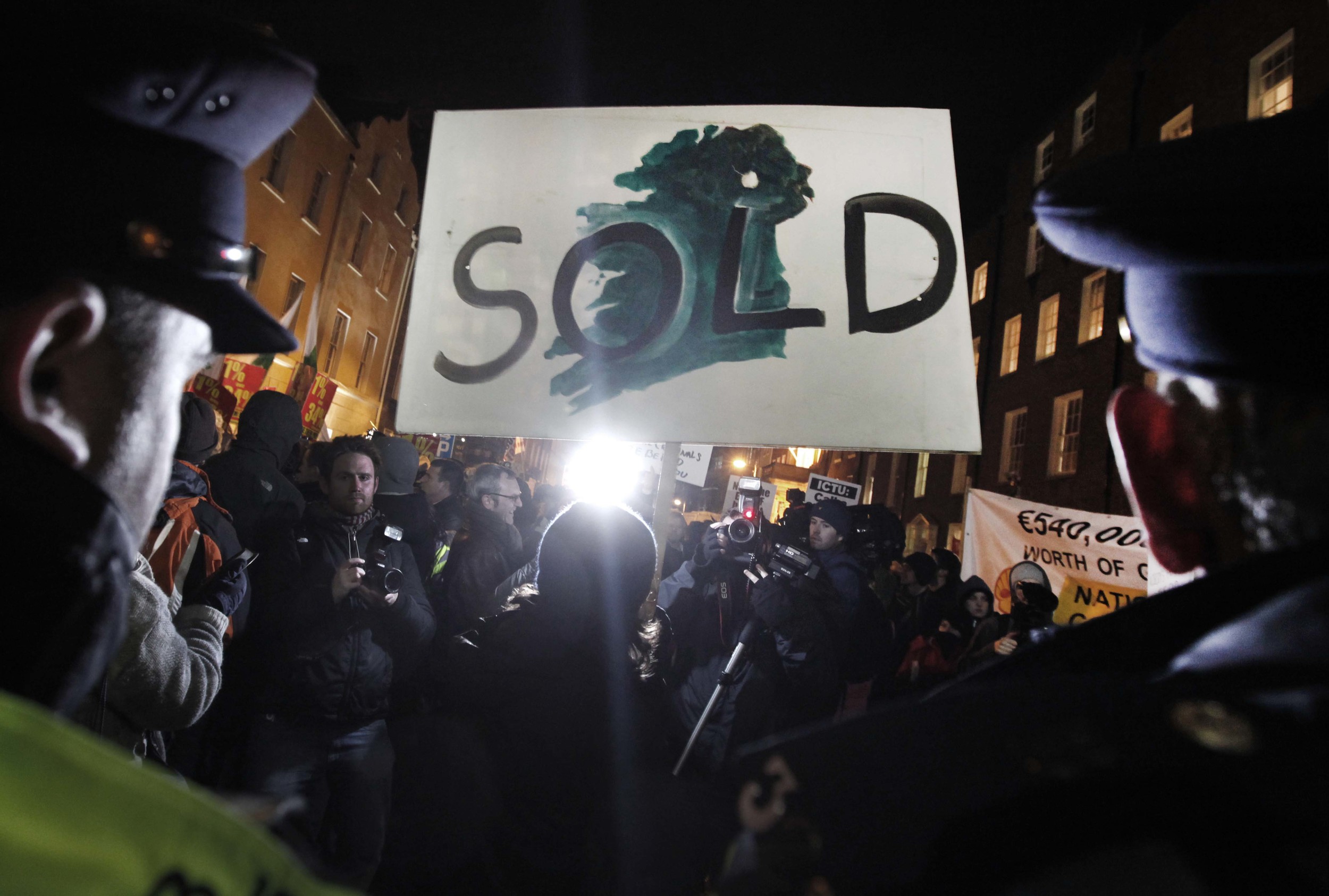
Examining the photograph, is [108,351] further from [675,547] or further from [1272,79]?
[1272,79]

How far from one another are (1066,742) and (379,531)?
333cm

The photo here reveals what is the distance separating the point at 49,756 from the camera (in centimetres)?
51

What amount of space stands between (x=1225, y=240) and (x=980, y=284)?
25412 millimetres

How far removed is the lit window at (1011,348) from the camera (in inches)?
835

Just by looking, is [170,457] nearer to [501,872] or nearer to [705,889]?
[501,872]

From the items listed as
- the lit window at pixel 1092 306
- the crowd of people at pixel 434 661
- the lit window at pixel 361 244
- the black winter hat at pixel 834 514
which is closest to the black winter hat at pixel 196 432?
the crowd of people at pixel 434 661

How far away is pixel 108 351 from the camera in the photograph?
77 centimetres

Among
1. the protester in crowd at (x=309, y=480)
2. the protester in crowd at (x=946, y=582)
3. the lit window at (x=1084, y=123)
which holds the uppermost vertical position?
the lit window at (x=1084, y=123)

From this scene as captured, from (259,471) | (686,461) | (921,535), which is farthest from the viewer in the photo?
(921,535)

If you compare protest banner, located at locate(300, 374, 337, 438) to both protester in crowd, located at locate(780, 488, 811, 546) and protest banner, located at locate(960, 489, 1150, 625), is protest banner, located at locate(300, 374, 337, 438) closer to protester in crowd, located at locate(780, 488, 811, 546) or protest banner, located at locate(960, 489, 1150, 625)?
protester in crowd, located at locate(780, 488, 811, 546)

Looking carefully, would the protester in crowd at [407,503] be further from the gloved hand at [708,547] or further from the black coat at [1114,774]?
the black coat at [1114,774]

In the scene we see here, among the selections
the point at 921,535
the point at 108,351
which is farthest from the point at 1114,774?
the point at 921,535

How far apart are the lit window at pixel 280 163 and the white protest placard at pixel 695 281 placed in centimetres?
1531

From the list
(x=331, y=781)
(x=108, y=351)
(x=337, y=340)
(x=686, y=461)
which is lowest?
(x=331, y=781)
